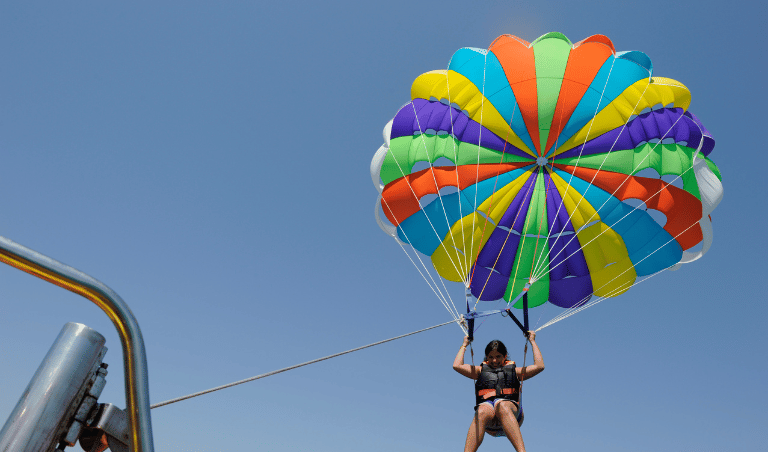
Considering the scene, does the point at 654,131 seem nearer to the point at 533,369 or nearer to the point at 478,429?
the point at 533,369

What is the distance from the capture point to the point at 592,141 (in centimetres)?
676

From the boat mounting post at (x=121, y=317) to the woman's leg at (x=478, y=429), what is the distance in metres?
4.13

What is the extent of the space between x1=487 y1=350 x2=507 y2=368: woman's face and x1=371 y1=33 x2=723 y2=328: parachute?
1899mm

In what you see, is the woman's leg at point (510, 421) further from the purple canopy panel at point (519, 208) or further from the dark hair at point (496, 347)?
the purple canopy panel at point (519, 208)

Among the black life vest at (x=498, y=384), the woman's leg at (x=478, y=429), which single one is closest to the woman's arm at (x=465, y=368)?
the black life vest at (x=498, y=384)

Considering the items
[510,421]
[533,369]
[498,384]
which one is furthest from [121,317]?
[533,369]

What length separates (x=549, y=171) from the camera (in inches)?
275

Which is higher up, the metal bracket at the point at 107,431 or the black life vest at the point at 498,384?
the black life vest at the point at 498,384

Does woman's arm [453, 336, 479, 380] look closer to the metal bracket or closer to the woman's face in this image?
the woman's face

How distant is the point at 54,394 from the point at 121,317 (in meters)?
0.16

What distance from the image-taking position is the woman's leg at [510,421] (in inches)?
167

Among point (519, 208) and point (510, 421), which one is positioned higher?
point (519, 208)

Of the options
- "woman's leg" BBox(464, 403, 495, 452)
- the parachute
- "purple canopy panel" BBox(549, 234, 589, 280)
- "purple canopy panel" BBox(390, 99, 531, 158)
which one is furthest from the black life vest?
"purple canopy panel" BBox(390, 99, 531, 158)

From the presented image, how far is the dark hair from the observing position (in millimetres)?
4820
